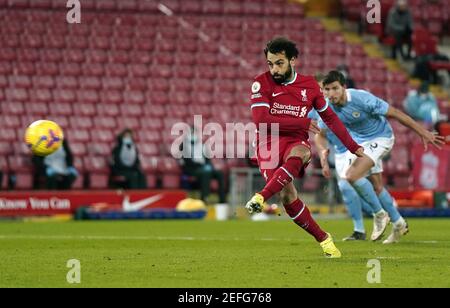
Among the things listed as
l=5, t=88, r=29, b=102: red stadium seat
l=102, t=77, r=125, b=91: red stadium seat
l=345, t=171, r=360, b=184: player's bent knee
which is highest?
l=102, t=77, r=125, b=91: red stadium seat

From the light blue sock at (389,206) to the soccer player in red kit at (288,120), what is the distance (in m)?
2.82

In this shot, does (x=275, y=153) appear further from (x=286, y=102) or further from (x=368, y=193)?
(x=368, y=193)

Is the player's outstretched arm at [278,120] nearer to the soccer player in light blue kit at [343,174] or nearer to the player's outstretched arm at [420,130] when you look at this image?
the player's outstretched arm at [420,130]

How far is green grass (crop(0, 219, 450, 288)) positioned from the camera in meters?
8.62

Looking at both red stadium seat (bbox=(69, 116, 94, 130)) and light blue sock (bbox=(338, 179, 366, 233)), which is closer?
light blue sock (bbox=(338, 179, 366, 233))

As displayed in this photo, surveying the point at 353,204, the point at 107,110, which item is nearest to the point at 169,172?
the point at 107,110

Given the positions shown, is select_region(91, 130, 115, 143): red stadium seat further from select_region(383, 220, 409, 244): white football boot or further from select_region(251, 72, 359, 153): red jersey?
select_region(251, 72, 359, 153): red jersey

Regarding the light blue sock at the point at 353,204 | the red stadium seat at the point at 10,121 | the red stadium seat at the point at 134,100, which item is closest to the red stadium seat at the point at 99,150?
the red stadium seat at the point at 134,100

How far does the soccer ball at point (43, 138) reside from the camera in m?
14.5

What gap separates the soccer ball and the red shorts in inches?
187

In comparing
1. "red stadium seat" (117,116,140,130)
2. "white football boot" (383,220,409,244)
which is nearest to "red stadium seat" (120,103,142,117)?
"red stadium seat" (117,116,140,130)

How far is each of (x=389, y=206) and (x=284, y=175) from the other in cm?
363

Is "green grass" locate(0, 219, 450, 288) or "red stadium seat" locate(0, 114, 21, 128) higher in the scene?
"red stadium seat" locate(0, 114, 21, 128)
